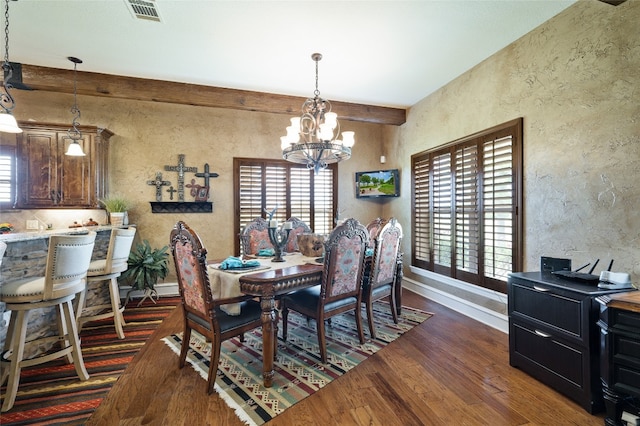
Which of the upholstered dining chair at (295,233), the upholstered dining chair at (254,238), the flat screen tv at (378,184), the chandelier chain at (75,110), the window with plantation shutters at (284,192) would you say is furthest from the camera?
the flat screen tv at (378,184)

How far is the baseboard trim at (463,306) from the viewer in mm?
3117

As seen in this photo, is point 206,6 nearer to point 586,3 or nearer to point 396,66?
point 396,66

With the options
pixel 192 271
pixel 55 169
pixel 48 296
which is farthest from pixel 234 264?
pixel 55 169

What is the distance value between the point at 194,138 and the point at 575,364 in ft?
17.1

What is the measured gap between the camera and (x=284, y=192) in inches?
202

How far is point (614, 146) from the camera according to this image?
2188mm

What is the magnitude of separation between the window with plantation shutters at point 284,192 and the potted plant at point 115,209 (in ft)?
5.30

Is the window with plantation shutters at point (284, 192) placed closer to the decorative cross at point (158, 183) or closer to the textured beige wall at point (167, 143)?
the textured beige wall at point (167, 143)

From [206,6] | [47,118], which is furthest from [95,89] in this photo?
[206,6]

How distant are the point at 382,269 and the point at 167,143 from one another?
3906 mm

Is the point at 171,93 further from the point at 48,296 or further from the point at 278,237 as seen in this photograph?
the point at 48,296

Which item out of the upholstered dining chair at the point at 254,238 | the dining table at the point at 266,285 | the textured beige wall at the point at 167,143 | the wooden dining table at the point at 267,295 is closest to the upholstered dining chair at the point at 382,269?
the dining table at the point at 266,285

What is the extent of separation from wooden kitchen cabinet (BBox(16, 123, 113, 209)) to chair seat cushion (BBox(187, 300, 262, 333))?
116 inches

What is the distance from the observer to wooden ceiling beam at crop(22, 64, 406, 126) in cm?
348
